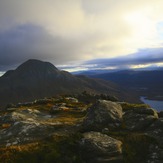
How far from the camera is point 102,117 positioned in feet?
90.6

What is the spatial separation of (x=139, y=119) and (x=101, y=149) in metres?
8.95

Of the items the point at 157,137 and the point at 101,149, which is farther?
the point at 157,137

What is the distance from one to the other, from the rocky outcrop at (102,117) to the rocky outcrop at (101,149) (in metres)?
3.86

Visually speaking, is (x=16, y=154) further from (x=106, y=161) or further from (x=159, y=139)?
(x=159, y=139)

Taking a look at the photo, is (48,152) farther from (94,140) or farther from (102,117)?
(102,117)

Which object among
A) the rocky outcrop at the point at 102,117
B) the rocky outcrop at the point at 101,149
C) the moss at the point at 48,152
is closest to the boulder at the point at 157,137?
the rocky outcrop at the point at 101,149

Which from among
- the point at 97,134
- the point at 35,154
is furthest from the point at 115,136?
the point at 35,154

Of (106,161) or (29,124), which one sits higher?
(29,124)

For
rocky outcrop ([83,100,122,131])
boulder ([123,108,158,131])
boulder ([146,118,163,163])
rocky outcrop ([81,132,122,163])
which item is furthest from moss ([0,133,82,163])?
boulder ([123,108,158,131])

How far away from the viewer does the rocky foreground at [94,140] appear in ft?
70.0

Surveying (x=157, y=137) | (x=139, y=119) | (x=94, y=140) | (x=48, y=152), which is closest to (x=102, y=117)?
(x=139, y=119)

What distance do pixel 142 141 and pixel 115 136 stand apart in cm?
278

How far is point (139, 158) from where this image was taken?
72.9ft

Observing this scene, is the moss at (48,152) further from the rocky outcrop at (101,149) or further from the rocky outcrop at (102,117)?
the rocky outcrop at (102,117)
